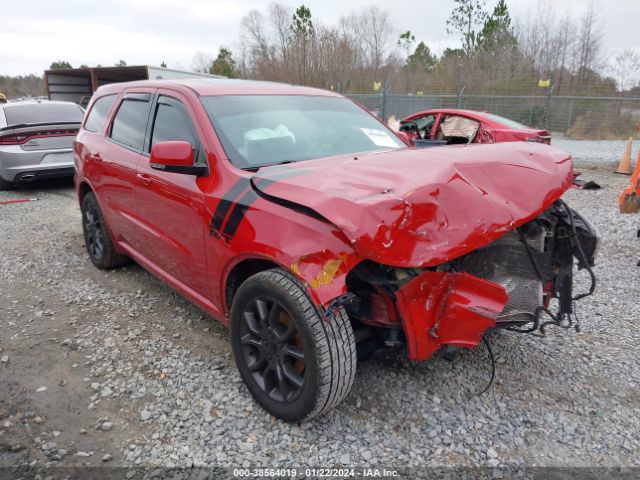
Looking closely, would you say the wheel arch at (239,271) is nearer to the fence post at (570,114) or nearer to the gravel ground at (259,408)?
the gravel ground at (259,408)

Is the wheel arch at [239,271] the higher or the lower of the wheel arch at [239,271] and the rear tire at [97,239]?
the higher

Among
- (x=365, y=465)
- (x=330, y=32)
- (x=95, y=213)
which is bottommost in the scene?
(x=365, y=465)

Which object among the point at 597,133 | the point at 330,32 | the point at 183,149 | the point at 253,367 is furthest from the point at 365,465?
the point at 330,32

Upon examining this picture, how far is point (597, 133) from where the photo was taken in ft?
43.7

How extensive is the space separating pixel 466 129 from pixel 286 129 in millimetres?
7205

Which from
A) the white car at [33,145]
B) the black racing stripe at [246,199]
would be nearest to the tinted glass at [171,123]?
the black racing stripe at [246,199]

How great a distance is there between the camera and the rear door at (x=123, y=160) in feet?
12.3

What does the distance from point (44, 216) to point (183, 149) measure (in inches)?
216

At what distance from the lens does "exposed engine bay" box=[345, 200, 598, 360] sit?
2238 mm

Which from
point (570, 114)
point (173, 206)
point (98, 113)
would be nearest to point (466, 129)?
point (570, 114)

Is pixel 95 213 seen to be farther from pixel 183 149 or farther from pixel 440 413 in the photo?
pixel 440 413

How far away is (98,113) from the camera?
4.70 metres

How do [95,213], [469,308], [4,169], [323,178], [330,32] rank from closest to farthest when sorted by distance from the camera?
[469,308]
[323,178]
[95,213]
[4,169]
[330,32]

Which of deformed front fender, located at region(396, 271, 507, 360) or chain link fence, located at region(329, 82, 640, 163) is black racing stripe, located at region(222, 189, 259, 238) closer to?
deformed front fender, located at region(396, 271, 507, 360)
